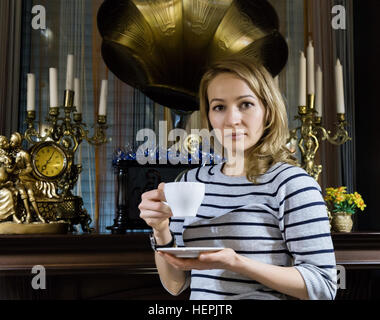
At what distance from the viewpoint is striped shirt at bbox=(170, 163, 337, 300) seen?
76cm

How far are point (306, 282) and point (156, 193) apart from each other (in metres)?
0.28

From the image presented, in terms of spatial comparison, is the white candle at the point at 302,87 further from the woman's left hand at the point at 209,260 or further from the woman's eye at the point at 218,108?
the woman's left hand at the point at 209,260

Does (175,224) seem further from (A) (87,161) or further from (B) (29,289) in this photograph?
(A) (87,161)

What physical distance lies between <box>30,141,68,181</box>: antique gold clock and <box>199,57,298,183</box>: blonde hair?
146 centimetres

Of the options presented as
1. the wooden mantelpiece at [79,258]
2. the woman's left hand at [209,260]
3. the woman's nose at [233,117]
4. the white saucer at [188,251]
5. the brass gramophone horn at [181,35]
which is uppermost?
the brass gramophone horn at [181,35]

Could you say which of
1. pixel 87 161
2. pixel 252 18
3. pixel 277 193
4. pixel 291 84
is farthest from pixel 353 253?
pixel 87 161

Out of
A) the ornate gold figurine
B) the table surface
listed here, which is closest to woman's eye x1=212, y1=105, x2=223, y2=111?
the table surface

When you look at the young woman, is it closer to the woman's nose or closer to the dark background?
the woman's nose

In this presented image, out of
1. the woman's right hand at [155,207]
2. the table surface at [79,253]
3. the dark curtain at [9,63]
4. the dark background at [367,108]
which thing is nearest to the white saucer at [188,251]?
the woman's right hand at [155,207]

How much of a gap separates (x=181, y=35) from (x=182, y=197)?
1.76 m

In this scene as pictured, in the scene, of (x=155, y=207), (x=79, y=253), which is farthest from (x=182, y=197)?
(x=79, y=253)

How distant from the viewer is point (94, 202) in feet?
11.7

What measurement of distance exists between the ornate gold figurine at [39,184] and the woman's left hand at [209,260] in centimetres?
135

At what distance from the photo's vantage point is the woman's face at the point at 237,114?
0.85m
